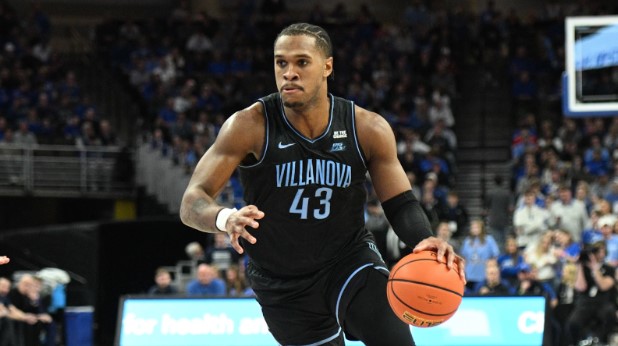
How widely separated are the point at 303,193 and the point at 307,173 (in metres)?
0.11

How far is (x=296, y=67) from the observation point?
5.56 meters

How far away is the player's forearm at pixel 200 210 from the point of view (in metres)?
5.19

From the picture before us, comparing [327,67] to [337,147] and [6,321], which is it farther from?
[6,321]

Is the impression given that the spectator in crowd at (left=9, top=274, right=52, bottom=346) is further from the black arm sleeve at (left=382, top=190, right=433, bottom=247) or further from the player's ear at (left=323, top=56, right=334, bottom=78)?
the black arm sleeve at (left=382, top=190, right=433, bottom=247)

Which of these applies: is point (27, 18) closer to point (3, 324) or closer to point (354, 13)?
point (354, 13)

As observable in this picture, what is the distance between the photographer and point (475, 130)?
23.9m

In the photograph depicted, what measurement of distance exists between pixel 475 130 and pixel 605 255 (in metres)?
10.9

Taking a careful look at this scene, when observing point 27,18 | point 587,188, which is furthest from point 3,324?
point 27,18

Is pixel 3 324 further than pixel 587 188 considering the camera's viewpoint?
No

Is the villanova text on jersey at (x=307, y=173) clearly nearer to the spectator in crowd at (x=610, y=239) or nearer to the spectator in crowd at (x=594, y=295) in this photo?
the spectator in crowd at (x=594, y=295)

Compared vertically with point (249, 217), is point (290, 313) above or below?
below

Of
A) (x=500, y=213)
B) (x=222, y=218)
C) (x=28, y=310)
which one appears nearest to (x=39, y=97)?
(x=28, y=310)

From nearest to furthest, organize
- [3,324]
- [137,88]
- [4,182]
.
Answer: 1. [3,324]
2. [4,182]
3. [137,88]

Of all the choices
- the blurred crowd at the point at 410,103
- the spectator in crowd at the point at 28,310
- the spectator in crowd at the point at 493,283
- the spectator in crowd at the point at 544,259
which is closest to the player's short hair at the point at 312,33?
the blurred crowd at the point at 410,103
